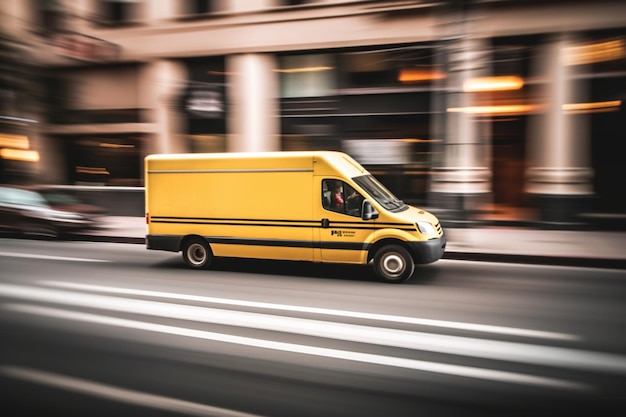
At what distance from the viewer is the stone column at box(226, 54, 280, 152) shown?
17.0m

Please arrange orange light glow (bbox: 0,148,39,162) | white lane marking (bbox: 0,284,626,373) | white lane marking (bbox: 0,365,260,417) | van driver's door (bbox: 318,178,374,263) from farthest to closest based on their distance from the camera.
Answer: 1. orange light glow (bbox: 0,148,39,162)
2. van driver's door (bbox: 318,178,374,263)
3. white lane marking (bbox: 0,284,626,373)
4. white lane marking (bbox: 0,365,260,417)

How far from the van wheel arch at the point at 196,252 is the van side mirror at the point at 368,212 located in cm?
316

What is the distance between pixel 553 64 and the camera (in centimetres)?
1379

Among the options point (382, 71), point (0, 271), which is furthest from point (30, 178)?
point (382, 71)

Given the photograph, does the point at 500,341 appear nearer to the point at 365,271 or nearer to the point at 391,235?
the point at 391,235

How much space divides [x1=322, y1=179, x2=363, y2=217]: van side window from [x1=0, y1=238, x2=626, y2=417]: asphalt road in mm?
1210

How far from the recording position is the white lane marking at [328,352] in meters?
4.62

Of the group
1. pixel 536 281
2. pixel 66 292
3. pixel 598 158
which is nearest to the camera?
pixel 66 292

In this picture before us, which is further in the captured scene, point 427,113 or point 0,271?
point 427,113

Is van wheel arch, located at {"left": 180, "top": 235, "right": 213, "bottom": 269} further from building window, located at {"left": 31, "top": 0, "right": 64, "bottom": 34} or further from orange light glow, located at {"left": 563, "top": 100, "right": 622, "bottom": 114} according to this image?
orange light glow, located at {"left": 563, "top": 100, "right": 622, "bottom": 114}

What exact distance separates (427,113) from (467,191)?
2.66 m

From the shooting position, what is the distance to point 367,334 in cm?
587

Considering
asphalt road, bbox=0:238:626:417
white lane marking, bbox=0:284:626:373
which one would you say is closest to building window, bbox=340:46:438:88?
asphalt road, bbox=0:238:626:417

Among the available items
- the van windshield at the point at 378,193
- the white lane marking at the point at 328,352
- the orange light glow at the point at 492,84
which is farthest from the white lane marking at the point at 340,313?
the orange light glow at the point at 492,84
